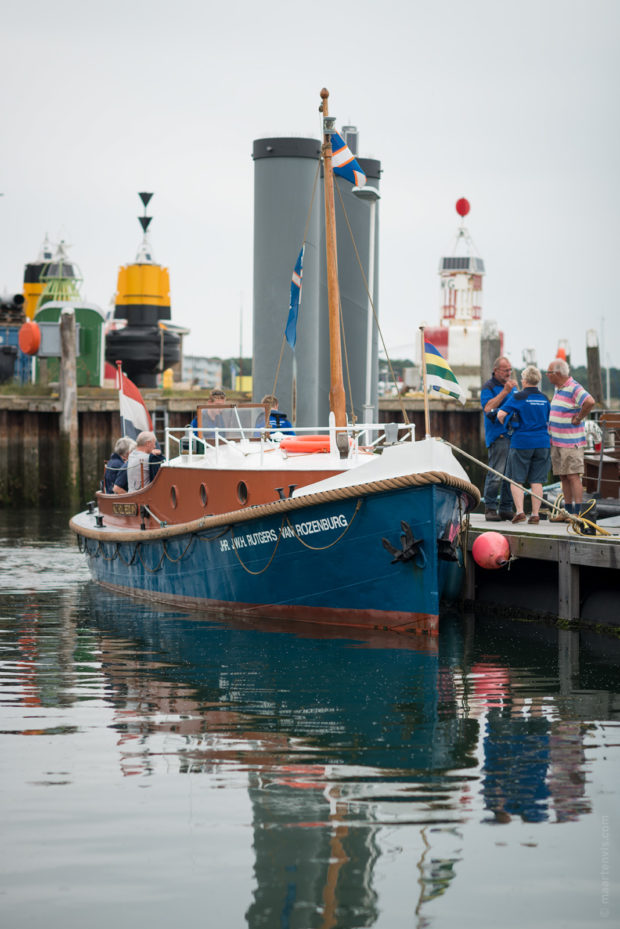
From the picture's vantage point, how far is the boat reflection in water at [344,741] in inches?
224

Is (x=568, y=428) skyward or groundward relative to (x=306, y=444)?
skyward

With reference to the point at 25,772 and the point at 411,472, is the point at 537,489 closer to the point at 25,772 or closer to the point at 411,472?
the point at 411,472

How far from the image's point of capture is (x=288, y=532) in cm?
1206

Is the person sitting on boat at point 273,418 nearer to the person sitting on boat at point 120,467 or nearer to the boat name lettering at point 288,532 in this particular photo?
the boat name lettering at point 288,532

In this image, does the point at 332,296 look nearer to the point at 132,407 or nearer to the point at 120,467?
the point at 132,407

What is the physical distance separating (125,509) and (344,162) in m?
5.58

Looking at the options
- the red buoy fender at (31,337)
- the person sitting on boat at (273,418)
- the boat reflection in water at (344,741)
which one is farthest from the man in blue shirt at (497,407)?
the red buoy fender at (31,337)

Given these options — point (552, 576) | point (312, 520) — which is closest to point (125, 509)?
point (312, 520)

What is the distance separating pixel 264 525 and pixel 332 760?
507 cm

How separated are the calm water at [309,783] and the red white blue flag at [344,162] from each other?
537 cm

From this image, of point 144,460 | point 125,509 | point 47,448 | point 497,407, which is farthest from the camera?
point 47,448

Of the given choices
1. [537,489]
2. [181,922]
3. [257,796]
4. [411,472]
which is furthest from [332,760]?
[537,489]

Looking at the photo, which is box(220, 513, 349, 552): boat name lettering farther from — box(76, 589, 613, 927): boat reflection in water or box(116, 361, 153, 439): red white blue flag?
box(116, 361, 153, 439): red white blue flag

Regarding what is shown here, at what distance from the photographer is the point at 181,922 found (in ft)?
16.6
